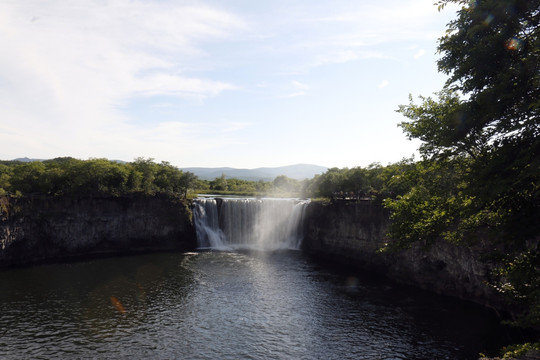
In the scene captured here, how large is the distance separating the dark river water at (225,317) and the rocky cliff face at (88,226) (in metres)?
6.65

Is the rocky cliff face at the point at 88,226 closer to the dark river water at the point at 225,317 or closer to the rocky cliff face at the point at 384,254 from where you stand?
the dark river water at the point at 225,317

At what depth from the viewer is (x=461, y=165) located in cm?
1758

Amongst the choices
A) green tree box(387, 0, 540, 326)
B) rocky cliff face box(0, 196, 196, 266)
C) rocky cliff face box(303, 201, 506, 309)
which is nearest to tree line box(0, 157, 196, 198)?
rocky cliff face box(0, 196, 196, 266)

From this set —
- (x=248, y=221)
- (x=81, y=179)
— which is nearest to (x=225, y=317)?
(x=248, y=221)

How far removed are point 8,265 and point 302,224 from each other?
45.8 metres

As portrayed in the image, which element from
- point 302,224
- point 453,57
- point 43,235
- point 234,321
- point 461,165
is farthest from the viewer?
point 302,224

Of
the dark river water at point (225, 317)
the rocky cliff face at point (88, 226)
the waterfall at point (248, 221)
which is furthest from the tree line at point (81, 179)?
the dark river water at point (225, 317)

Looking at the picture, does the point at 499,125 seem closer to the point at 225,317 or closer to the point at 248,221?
the point at 225,317

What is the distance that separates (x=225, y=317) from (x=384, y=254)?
968 inches

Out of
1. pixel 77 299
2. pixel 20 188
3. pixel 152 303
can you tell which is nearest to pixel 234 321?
pixel 152 303

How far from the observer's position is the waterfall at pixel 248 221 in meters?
66.7

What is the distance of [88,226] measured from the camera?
5888 cm

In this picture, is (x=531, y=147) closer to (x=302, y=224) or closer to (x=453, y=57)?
(x=453, y=57)

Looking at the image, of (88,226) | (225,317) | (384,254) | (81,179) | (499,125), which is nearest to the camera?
(499,125)
